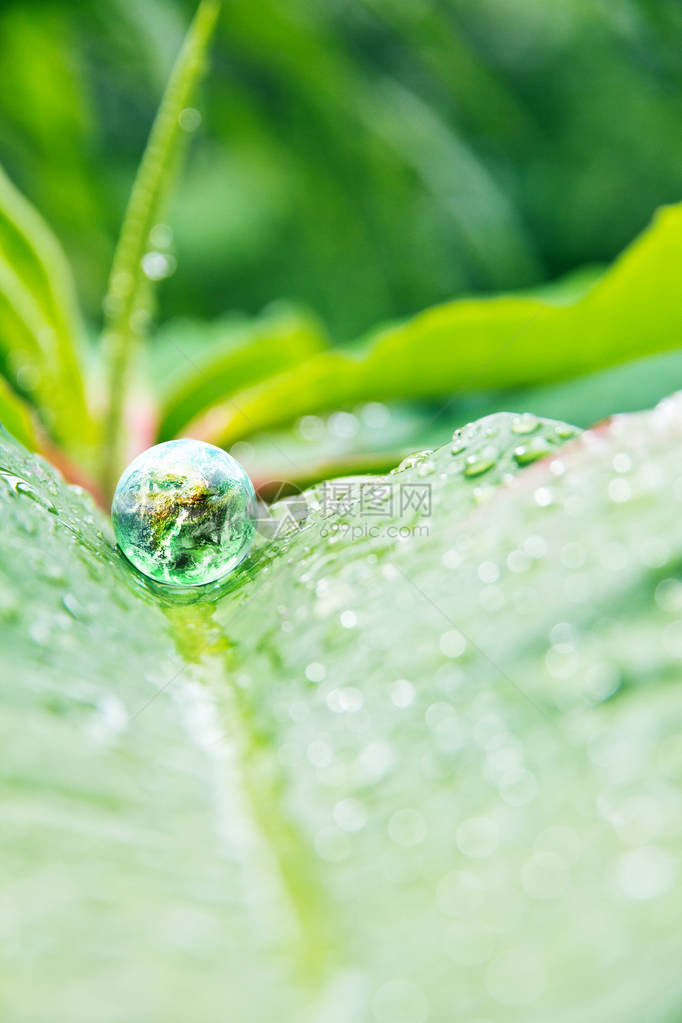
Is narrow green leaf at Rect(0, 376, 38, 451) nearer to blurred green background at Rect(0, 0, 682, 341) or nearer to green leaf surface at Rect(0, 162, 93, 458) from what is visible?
green leaf surface at Rect(0, 162, 93, 458)

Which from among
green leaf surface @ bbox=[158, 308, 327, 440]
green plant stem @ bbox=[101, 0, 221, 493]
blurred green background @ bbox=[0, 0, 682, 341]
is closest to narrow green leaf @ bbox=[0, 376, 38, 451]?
green plant stem @ bbox=[101, 0, 221, 493]

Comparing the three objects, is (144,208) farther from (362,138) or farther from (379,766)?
(362,138)

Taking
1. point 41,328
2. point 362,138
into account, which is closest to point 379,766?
point 41,328

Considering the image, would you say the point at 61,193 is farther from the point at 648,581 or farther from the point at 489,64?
the point at 648,581

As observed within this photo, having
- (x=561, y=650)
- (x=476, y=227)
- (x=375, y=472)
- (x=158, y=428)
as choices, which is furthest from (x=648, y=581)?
(x=476, y=227)

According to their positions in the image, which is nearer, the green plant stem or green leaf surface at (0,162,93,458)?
the green plant stem

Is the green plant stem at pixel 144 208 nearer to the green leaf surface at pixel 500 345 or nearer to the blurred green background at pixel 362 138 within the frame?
the green leaf surface at pixel 500 345
